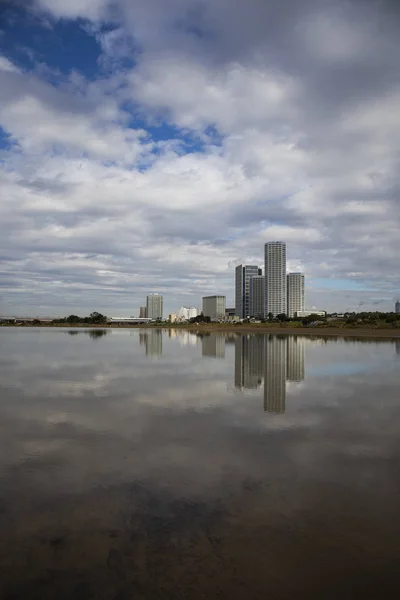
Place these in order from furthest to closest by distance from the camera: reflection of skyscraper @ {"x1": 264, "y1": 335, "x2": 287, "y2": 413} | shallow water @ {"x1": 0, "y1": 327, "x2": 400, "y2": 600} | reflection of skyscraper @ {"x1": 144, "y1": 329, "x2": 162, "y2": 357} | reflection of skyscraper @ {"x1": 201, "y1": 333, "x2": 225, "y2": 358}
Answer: reflection of skyscraper @ {"x1": 144, "y1": 329, "x2": 162, "y2": 357}
reflection of skyscraper @ {"x1": 201, "y1": 333, "x2": 225, "y2": 358}
reflection of skyscraper @ {"x1": 264, "y1": 335, "x2": 287, "y2": 413}
shallow water @ {"x1": 0, "y1": 327, "x2": 400, "y2": 600}

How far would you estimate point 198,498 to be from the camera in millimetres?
8195

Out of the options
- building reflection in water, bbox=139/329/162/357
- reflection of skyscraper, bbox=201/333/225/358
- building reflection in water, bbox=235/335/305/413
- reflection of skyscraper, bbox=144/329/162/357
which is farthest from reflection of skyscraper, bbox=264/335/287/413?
reflection of skyscraper, bbox=144/329/162/357

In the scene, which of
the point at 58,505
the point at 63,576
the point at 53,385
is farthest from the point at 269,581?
the point at 53,385

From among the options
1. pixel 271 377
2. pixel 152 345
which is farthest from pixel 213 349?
pixel 271 377

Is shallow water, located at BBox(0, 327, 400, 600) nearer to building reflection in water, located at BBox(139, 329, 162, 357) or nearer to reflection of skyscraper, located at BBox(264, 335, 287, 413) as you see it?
reflection of skyscraper, located at BBox(264, 335, 287, 413)

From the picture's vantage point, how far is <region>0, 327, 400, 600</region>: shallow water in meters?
5.77

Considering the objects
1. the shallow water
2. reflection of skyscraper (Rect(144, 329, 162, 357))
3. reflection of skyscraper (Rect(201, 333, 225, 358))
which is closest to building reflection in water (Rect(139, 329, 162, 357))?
reflection of skyscraper (Rect(144, 329, 162, 357))

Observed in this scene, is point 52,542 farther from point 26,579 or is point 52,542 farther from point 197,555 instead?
point 197,555

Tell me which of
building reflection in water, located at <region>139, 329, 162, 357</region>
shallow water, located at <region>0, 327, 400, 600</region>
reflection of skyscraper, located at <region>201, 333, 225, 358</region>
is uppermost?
building reflection in water, located at <region>139, 329, 162, 357</region>

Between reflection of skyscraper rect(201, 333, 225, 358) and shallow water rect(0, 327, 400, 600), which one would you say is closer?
shallow water rect(0, 327, 400, 600)

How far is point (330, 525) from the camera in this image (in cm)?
721

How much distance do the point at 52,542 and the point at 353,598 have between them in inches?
172

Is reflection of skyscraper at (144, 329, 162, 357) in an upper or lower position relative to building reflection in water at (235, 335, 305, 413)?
lower

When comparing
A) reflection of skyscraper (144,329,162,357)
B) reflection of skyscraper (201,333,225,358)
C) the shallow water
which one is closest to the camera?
the shallow water
